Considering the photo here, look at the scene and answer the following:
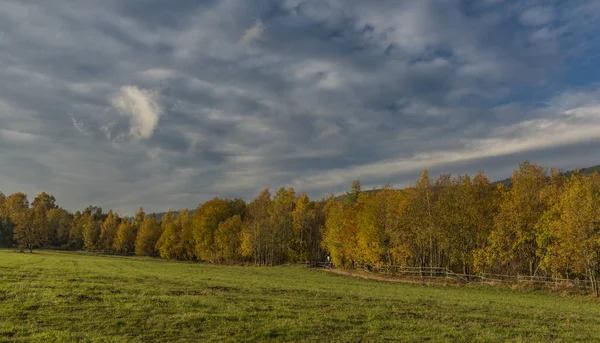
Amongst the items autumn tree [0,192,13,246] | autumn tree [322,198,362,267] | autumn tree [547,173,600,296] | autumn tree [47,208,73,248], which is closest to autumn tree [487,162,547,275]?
autumn tree [547,173,600,296]

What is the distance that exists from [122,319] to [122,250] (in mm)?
155432

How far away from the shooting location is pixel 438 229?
6031 centimetres

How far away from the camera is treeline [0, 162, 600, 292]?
4585 centimetres

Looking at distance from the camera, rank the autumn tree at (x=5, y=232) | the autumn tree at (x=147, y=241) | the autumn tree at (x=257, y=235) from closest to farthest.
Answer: the autumn tree at (x=257, y=235), the autumn tree at (x=147, y=241), the autumn tree at (x=5, y=232)

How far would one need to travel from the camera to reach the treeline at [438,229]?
45850 mm

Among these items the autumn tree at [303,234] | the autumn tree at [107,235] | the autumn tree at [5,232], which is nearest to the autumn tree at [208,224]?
the autumn tree at [303,234]

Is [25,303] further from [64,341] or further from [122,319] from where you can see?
[64,341]

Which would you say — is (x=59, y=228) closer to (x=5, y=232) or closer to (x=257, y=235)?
(x=5, y=232)

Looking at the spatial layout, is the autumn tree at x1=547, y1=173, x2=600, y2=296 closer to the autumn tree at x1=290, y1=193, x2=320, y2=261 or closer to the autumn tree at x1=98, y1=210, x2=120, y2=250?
the autumn tree at x1=290, y1=193, x2=320, y2=261

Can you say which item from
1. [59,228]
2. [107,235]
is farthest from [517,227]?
[59,228]

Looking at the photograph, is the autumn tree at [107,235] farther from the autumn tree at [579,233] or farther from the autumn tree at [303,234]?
the autumn tree at [579,233]

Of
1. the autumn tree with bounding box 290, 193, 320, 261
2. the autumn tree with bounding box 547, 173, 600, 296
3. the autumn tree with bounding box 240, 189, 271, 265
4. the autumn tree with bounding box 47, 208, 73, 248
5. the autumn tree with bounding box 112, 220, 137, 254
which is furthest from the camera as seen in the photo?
the autumn tree with bounding box 47, 208, 73, 248

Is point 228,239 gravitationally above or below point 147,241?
above

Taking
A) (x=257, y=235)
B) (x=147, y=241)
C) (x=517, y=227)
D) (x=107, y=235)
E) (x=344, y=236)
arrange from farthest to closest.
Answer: (x=107, y=235)
(x=147, y=241)
(x=257, y=235)
(x=344, y=236)
(x=517, y=227)
